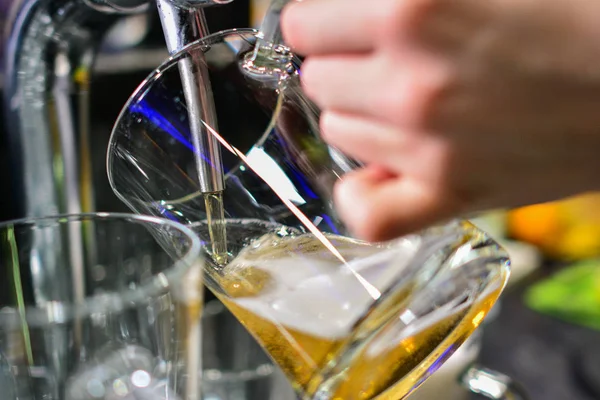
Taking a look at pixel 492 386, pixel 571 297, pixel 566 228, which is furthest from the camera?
pixel 566 228

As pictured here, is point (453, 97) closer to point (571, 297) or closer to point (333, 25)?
point (333, 25)

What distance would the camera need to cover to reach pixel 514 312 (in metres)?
0.67

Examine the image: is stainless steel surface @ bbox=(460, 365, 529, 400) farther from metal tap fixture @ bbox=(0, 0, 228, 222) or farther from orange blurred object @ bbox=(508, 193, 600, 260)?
orange blurred object @ bbox=(508, 193, 600, 260)

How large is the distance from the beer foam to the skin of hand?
2.4 inches

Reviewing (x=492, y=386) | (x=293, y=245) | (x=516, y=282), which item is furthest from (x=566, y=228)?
(x=293, y=245)

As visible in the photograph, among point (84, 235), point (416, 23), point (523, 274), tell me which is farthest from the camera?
point (523, 274)

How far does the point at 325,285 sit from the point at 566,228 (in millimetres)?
706

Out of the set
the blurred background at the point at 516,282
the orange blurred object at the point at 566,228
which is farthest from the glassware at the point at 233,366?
the orange blurred object at the point at 566,228

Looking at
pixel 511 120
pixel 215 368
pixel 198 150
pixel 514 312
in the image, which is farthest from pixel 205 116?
pixel 514 312

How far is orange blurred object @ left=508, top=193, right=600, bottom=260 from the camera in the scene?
2.80ft

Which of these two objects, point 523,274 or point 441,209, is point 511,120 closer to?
point 441,209

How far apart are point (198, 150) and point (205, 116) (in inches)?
0.5

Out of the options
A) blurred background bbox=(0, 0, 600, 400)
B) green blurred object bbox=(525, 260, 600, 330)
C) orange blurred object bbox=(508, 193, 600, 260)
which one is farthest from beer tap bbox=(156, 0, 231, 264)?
orange blurred object bbox=(508, 193, 600, 260)

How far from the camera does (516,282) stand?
77cm
